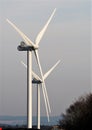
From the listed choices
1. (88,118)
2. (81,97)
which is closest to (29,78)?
(88,118)

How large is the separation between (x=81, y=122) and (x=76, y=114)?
9645mm

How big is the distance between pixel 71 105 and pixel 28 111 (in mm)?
57740

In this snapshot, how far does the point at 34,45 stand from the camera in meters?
74.0

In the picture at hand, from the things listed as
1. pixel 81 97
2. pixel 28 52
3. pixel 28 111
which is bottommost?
pixel 28 111

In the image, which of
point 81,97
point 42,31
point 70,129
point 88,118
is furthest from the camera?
point 81,97

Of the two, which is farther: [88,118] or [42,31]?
[88,118]

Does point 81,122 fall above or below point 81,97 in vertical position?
below

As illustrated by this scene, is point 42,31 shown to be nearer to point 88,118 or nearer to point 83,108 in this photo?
point 88,118

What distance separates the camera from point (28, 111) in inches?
2948

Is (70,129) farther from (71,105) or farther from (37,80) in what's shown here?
(71,105)

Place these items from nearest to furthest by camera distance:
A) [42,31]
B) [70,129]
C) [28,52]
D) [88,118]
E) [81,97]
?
[42,31]
[28,52]
[88,118]
[70,129]
[81,97]

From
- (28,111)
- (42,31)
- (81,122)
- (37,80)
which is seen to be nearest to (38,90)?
(37,80)

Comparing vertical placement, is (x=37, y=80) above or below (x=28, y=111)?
above

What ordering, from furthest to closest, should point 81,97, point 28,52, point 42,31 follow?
point 81,97 < point 28,52 < point 42,31
